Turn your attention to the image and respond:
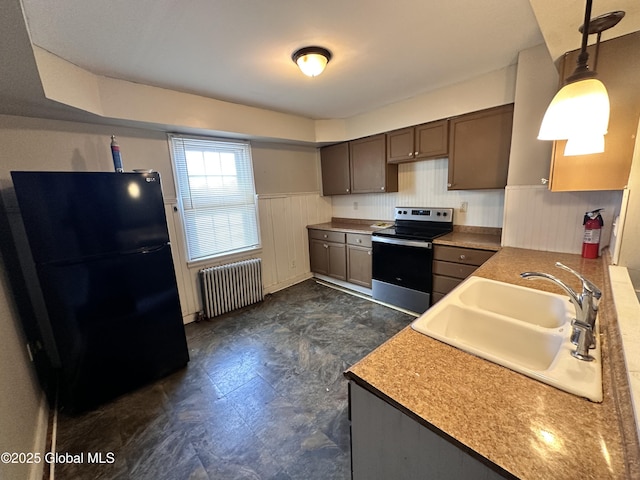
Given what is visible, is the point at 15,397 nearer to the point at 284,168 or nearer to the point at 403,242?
the point at 403,242

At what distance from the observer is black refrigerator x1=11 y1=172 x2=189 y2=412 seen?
163 centimetres

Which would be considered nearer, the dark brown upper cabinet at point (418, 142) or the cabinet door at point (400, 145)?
the dark brown upper cabinet at point (418, 142)

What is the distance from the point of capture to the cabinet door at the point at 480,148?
7.91 feet

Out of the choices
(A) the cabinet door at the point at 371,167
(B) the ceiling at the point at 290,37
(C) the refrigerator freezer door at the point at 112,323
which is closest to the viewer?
(B) the ceiling at the point at 290,37

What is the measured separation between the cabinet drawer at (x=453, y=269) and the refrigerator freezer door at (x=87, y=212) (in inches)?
101

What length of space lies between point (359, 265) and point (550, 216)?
2.01m

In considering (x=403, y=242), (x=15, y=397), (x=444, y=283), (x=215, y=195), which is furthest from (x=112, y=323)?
(x=444, y=283)

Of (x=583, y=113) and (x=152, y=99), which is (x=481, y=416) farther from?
(x=152, y=99)

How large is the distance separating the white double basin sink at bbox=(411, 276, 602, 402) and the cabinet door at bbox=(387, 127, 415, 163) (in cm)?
199

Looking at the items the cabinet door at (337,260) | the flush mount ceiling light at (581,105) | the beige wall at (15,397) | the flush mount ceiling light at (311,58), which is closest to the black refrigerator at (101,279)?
the beige wall at (15,397)

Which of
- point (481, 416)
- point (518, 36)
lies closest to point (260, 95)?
point (518, 36)

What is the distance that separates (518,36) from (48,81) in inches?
122

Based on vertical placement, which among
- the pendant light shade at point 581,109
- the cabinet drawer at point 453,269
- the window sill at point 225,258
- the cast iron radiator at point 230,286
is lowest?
the cast iron radiator at point 230,286

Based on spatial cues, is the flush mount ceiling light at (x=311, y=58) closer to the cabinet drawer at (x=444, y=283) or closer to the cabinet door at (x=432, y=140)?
the cabinet door at (x=432, y=140)
